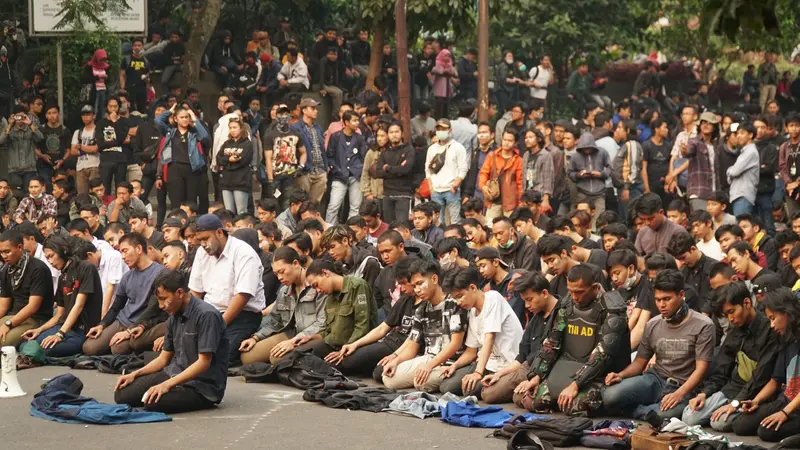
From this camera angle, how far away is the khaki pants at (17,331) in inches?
576

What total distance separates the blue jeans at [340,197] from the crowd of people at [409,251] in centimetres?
3

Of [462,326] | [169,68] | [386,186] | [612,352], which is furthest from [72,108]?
[612,352]

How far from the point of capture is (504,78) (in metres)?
27.1

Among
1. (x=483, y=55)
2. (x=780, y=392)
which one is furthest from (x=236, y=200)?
(x=780, y=392)

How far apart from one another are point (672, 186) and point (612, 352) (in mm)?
9308

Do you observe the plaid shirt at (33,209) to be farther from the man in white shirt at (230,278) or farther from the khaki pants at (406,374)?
the khaki pants at (406,374)

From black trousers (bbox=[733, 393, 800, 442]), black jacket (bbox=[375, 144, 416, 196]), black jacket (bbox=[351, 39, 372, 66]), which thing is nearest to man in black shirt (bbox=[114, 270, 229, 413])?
black trousers (bbox=[733, 393, 800, 442])

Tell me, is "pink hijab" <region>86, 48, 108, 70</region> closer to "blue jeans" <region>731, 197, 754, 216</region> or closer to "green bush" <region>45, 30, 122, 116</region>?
"green bush" <region>45, 30, 122, 116</region>

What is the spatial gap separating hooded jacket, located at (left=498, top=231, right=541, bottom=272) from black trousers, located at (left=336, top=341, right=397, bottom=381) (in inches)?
74.2

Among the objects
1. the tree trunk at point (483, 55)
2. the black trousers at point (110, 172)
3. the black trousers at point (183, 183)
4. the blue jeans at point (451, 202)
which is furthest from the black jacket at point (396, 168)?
the black trousers at point (110, 172)

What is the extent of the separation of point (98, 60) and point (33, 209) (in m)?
4.30

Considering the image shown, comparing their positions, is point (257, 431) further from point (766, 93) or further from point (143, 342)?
point (766, 93)

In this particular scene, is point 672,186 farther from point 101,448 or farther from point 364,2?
point 101,448

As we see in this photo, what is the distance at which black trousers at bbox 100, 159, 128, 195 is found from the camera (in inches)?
825
